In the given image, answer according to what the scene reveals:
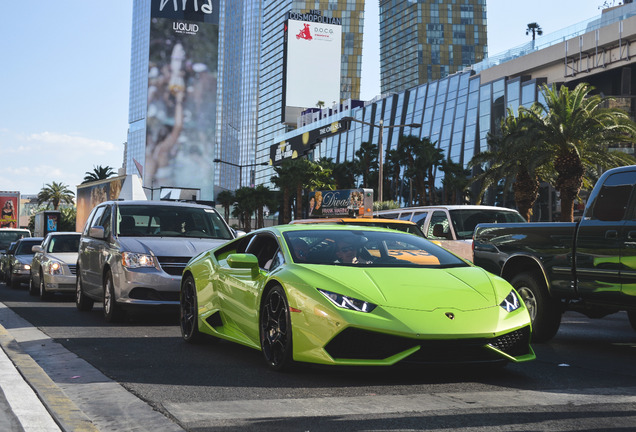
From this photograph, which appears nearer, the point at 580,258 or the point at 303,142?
the point at 580,258

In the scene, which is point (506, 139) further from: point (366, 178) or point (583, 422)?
point (366, 178)

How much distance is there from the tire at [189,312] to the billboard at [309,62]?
171 m

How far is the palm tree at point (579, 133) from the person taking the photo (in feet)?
104

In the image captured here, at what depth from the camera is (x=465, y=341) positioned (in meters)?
5.66

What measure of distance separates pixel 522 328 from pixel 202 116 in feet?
570

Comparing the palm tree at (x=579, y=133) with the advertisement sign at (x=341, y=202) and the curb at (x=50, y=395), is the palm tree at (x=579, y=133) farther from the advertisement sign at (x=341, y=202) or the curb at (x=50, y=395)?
the curb at (x=50, y=395)

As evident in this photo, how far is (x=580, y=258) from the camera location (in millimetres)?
8188

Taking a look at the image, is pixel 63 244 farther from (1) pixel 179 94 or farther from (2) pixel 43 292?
(1) pixel 179 94

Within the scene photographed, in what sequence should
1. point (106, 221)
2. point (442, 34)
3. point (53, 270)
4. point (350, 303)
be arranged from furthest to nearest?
point (442, 34) → point (53, 270) → point (106, 221) → point (350, 303)

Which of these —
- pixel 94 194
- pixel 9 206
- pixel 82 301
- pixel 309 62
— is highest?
pixel 309 62

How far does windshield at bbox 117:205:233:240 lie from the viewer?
11.8 meters

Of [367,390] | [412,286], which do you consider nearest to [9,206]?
[412,286]

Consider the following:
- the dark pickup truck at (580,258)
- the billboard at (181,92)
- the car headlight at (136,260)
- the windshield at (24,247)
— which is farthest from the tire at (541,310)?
the billboard at (181,92)

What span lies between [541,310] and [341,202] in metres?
22.8
